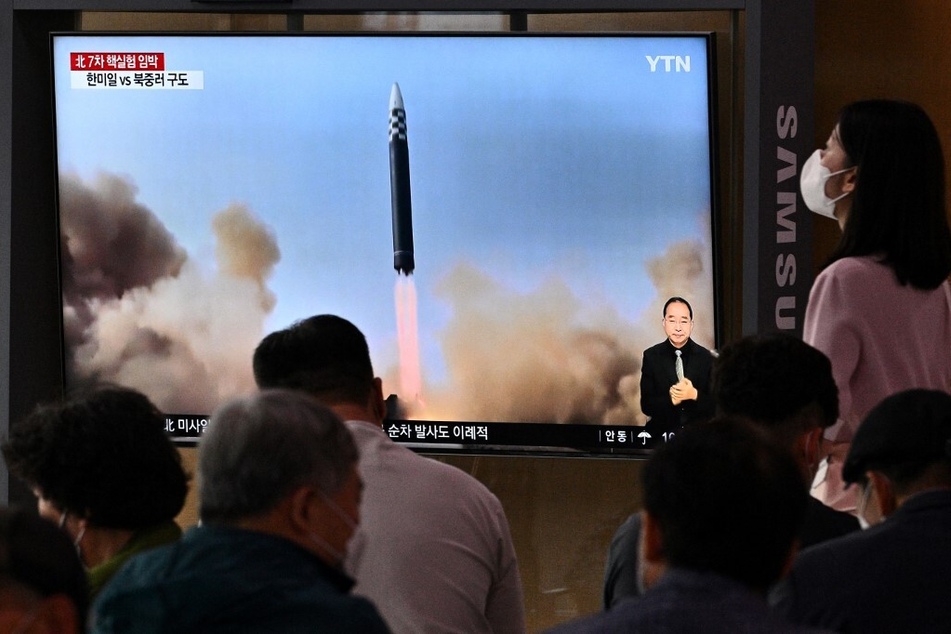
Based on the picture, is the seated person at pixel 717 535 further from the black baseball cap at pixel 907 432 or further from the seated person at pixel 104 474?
the seated person at pixel 104 474

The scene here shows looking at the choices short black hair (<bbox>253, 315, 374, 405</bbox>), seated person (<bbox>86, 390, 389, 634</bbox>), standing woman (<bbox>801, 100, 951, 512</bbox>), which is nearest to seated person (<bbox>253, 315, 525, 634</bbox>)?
short black hair (<bbox>253, 315, 374, 405</bbox>)

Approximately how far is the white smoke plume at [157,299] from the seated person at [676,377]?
1.22 metres

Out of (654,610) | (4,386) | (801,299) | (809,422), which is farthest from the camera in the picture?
(4,386)

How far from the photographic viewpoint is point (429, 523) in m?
2.57

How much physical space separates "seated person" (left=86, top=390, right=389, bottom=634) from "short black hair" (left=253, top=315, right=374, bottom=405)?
0.79m

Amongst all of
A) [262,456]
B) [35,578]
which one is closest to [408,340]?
[262,456]

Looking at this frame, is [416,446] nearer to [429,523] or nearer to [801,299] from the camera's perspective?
[801,299]

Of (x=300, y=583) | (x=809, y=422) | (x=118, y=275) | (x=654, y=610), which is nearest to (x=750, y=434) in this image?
(x=654, y=610)

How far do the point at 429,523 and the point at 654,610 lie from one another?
1.05 meters

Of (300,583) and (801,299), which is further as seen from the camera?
(801,299)

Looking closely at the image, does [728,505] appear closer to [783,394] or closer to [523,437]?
[783,394]

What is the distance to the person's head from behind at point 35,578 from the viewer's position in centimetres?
158

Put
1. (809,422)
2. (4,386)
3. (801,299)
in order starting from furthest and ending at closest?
1. (4,386)
2. (801,299)
3. (809,422)

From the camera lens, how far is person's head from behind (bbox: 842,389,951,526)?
2113 millimetres
